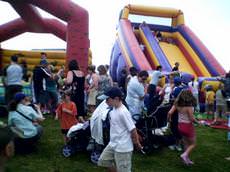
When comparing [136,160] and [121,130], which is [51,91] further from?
[121,130]

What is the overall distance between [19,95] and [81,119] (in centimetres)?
169

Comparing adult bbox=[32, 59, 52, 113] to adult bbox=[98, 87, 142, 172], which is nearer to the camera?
adult bbox=[98, 87, 142, 172]

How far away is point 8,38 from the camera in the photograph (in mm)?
17922

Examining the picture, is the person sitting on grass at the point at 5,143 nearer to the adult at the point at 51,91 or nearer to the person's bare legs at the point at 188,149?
the person's bare legs at the point at 188,149

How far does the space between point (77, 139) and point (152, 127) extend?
1.36 metres

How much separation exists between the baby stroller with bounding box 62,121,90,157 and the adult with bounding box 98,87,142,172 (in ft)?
5.74

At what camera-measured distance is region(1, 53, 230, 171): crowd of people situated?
4574mm

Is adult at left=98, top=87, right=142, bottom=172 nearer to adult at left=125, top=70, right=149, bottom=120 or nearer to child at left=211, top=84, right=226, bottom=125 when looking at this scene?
adult at left=125, top=70, right=149, bottom=120

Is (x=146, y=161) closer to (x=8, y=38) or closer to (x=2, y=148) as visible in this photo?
(x=2, y=148)

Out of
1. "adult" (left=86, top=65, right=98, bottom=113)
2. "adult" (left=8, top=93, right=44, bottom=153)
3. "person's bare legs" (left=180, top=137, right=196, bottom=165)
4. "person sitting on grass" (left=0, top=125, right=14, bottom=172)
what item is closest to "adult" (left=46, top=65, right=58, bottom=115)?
"adult" (left=86, top=65, right=98, bottom=113)

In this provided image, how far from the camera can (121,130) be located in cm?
456

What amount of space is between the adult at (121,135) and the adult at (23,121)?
2049 millimetres

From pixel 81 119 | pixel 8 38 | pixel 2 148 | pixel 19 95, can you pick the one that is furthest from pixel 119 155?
pixel 8 38

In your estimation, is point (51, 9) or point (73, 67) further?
point (51, 9)
